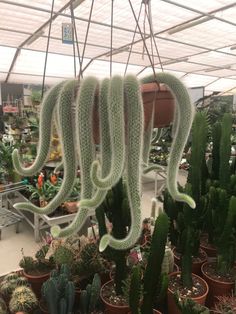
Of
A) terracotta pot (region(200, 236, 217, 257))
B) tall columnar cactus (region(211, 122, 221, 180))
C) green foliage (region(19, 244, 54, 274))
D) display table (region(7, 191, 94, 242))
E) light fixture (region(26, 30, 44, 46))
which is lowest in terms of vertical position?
display table (region(7, 191, 94, 242))

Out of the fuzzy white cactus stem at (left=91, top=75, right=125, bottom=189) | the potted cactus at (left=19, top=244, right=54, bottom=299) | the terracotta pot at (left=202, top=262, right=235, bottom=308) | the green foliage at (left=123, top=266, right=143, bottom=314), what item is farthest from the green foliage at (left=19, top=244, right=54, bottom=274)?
the fuzzy white cactus stem at (left=91, top=75, right=125, bottom=189)

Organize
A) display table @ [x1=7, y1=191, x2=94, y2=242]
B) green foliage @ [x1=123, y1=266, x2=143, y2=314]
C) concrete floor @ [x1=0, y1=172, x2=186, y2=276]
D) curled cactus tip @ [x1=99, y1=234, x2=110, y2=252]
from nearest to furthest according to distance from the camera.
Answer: curled cactus tip @ [x1=99, y1=234, x2=110, y2=252]
green foliage @ [x1=123, y1=266, x2=143, y2=314]
concrete floor @ [x1=0, y1=172, x2=186, y2=276]
display table @ [x1=7, y1=191, x2=94, y2=242]

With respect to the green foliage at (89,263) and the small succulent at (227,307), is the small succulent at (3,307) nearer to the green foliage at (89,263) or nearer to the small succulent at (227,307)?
the green foliage at (89,263)

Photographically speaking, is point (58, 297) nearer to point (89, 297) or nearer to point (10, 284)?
point (89, 297)

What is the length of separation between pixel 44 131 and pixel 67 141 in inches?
3.2

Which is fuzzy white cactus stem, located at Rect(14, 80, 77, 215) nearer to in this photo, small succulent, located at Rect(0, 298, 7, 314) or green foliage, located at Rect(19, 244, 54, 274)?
small succulent, located at Rect(0, 298, 7, 314)

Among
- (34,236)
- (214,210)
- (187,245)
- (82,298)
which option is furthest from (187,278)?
(34,236)

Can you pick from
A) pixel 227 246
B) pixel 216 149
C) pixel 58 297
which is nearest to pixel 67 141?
pixel 58 297

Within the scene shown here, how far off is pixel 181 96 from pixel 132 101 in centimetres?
15

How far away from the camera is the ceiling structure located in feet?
13.4

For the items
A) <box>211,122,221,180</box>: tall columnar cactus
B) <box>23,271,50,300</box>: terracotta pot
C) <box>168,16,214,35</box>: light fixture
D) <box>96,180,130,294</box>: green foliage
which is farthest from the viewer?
<box>168,16,214,35</box>: light fixture

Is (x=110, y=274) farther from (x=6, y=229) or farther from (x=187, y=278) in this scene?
(x=6, y=229)

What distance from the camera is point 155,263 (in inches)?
41.6

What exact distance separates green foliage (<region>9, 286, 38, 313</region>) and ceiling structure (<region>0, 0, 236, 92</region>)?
1409 mm
